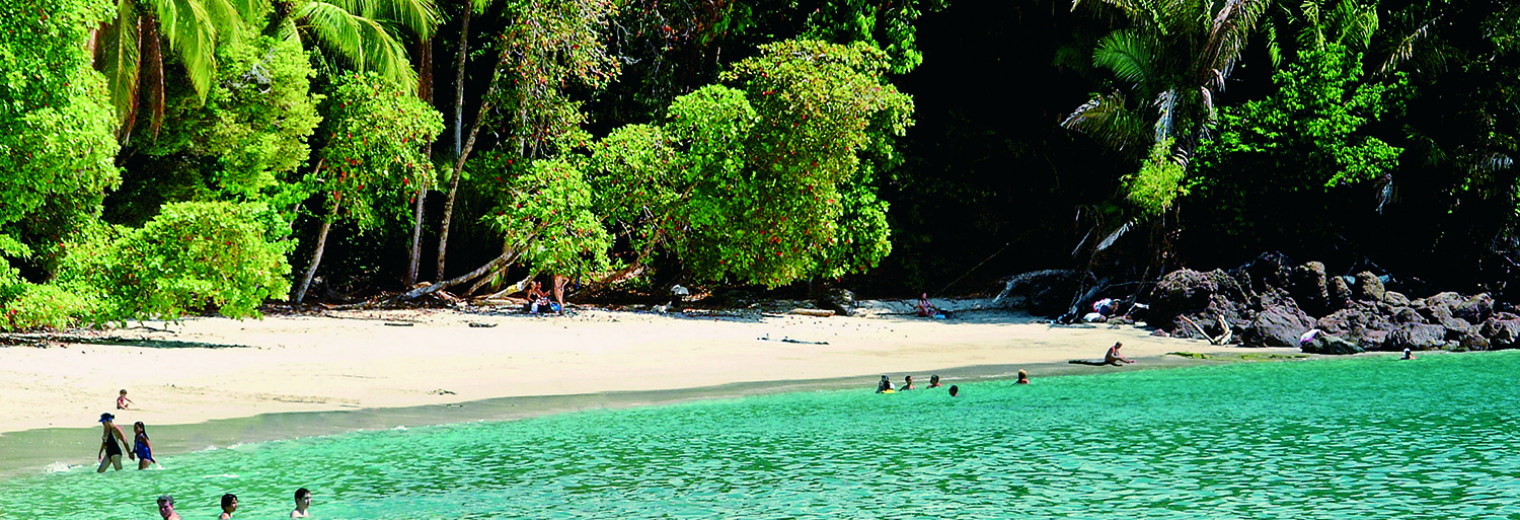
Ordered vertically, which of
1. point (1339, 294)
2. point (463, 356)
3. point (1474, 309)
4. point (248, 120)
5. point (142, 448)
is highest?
point (248, 120)

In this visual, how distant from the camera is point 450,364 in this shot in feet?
66.1

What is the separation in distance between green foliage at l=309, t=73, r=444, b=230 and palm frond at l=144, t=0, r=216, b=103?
15.8 feet

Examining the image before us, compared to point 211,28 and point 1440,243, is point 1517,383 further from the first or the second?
point 211,28

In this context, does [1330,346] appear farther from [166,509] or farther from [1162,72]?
[166,509]

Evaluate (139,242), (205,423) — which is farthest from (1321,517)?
(139,242)

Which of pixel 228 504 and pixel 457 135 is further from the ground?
pixel 457 135

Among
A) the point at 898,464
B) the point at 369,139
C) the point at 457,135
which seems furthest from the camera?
the point at 457,135

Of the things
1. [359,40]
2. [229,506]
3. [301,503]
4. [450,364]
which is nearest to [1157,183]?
[450,364]

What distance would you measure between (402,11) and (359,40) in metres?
1.46

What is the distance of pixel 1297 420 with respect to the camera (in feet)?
56.2

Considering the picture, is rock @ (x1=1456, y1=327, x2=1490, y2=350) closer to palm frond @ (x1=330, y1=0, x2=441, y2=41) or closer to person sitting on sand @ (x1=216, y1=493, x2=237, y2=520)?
palm frond @ (x1=330, y1=0, x2=441, y2=41)

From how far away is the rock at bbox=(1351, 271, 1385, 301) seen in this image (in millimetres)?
27812

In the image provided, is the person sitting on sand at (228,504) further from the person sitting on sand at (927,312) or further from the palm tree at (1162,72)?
the palm tree at (1162,72)

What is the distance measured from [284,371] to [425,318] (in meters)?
7.26
